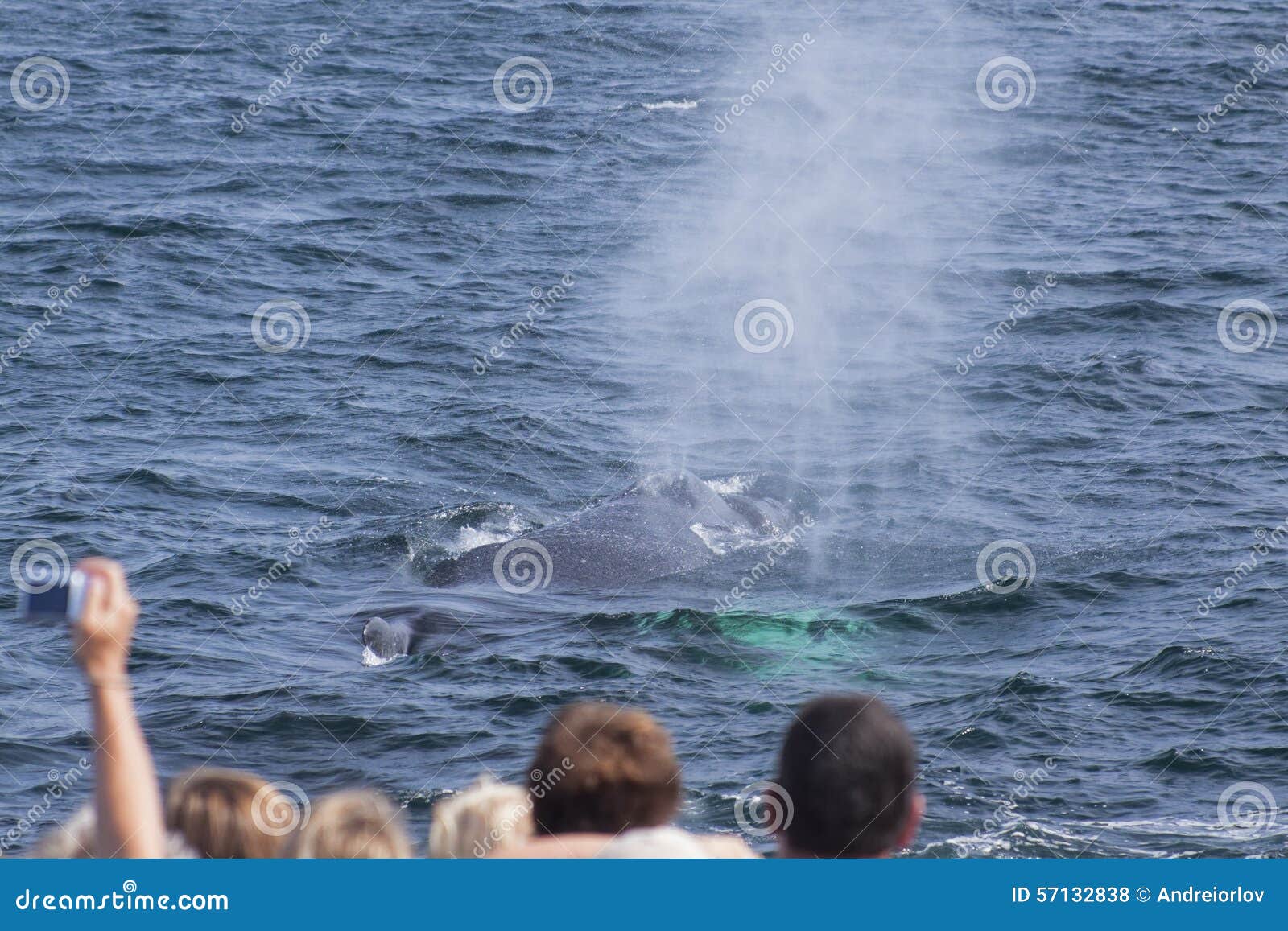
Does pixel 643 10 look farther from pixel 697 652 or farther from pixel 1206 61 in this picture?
pixel 697 652

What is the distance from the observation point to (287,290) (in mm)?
28828

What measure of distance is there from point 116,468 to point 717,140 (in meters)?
23.3

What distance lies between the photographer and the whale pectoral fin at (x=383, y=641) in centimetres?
1608
